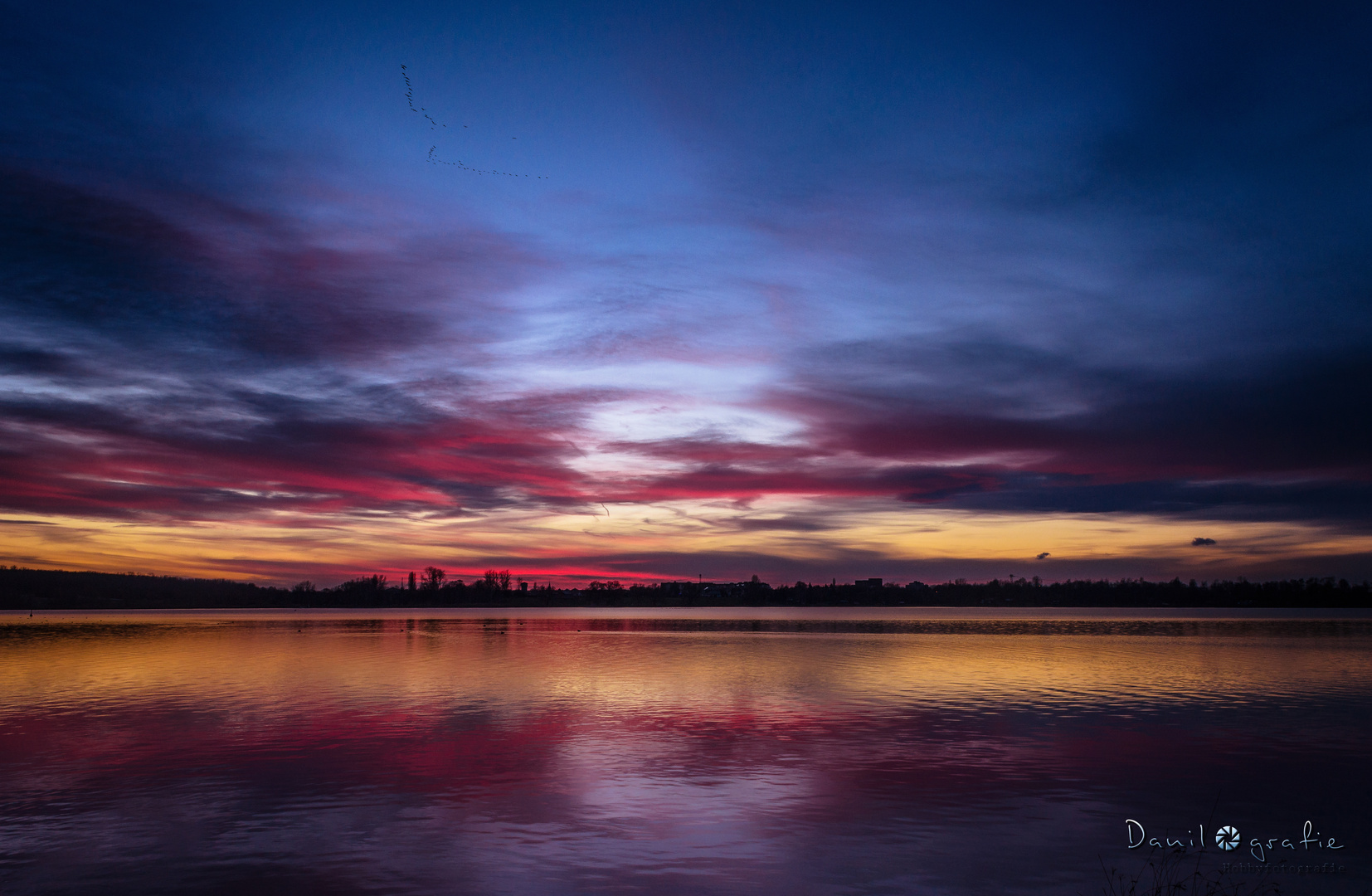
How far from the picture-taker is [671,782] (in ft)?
78.3

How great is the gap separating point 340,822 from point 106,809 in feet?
21.1

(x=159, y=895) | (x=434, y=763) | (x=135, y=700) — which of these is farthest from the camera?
(x=135, y=700)

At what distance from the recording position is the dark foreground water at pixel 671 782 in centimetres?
1675

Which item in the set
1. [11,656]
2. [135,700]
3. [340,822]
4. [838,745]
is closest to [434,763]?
[340,822]

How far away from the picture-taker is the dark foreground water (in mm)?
16750

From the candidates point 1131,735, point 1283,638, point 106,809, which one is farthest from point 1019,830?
point 1283,638

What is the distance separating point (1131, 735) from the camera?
104 ft

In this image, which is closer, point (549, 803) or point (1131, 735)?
point (549, 803)

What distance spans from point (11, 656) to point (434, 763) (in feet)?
213

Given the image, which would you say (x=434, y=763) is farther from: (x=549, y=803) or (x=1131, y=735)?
(x=1131, y=735)

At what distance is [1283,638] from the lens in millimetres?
94562

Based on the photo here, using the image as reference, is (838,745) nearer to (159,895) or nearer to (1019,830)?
(1019,830)

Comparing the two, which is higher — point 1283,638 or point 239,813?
point 239,813

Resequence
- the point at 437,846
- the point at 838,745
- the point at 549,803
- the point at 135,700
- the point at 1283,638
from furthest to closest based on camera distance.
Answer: the point at 1283,638
the point at 135,700
the point at 838,745
the point at 549,803
the point at 437,846
